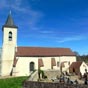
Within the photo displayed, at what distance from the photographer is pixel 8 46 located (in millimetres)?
45500

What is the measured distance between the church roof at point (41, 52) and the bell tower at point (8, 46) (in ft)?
6.22

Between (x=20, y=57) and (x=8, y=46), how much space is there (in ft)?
13.5

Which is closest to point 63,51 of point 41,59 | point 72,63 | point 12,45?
point 72,63

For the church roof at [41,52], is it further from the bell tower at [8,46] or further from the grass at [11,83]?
the grass at [11,83]

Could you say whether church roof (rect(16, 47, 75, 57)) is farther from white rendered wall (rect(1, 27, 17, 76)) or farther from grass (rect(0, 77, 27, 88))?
grass (rect(0, 77, 27, 88))

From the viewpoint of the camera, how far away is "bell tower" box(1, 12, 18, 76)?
4482cm

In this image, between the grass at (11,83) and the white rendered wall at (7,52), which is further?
the white rendered wall at (7,52)

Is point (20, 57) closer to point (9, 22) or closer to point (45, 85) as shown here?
point (9, 22)

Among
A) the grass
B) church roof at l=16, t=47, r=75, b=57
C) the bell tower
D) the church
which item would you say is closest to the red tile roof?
the church

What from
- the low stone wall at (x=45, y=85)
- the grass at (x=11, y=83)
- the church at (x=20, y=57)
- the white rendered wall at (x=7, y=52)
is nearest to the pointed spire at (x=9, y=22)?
the church at (x=20, y=57)

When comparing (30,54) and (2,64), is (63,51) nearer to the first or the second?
(30,54)

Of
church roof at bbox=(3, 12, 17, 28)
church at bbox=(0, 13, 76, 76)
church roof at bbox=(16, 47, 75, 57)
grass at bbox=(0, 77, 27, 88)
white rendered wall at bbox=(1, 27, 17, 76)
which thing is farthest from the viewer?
church roof at bbox=(3, 12, 17, 28)

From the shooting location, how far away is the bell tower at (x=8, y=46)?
44819 millimetres

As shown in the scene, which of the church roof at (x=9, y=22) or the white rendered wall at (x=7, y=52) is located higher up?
the church roof at (x=9, y=22)
